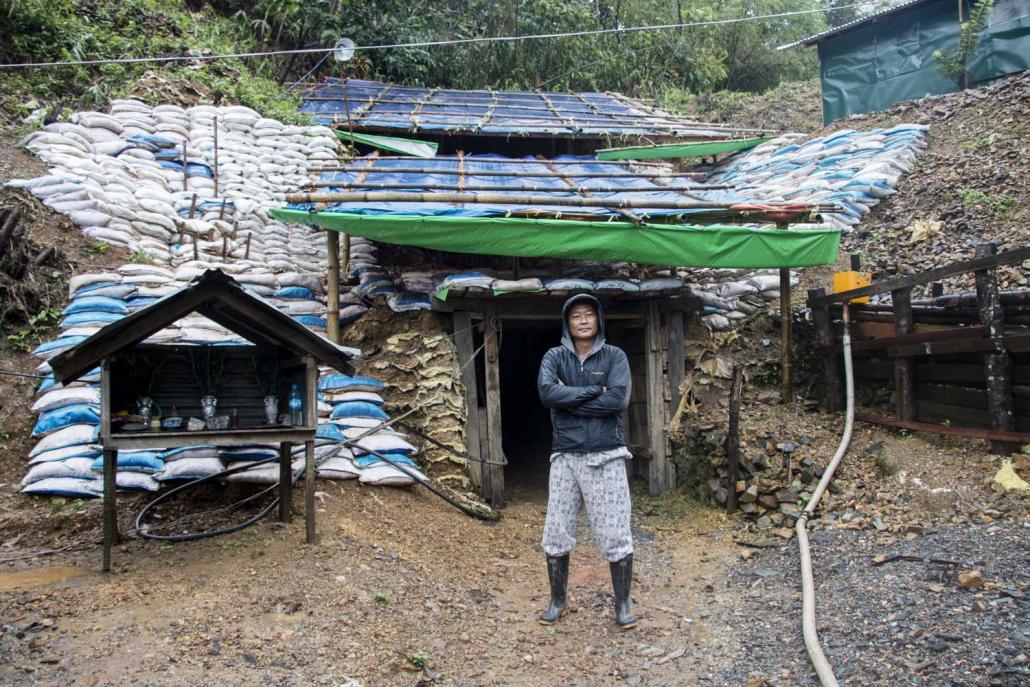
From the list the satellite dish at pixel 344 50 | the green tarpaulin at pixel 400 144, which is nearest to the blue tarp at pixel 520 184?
the green tarpaulin at pixel 400 144

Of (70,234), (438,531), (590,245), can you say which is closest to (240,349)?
(438,531)

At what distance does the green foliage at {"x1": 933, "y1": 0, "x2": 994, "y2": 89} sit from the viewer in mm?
12820

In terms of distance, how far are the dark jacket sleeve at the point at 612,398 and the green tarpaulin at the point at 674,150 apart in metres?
7.46

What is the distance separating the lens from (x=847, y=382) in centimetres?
711

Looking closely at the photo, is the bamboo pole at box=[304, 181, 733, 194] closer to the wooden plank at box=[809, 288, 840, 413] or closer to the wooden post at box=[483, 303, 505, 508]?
the wooden post at box=[483, 303, 505, 508]

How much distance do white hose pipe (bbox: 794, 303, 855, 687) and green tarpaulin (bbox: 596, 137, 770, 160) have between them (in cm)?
505

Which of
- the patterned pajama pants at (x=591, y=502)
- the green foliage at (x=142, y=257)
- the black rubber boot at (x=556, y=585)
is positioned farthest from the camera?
the green foliage at (x=142, y=257)

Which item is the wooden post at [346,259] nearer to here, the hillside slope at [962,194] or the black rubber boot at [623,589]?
the black rubber boot at [623,589]

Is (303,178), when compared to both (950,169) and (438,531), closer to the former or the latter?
(438,531)

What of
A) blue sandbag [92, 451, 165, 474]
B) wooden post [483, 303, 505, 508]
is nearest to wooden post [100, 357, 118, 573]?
blue sandbag [92, 451, 165, 474]

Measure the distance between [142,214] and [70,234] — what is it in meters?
0.78

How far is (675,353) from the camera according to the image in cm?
805

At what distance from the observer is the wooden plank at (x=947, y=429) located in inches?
215

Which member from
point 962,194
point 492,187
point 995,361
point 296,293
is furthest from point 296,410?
point 962,194
